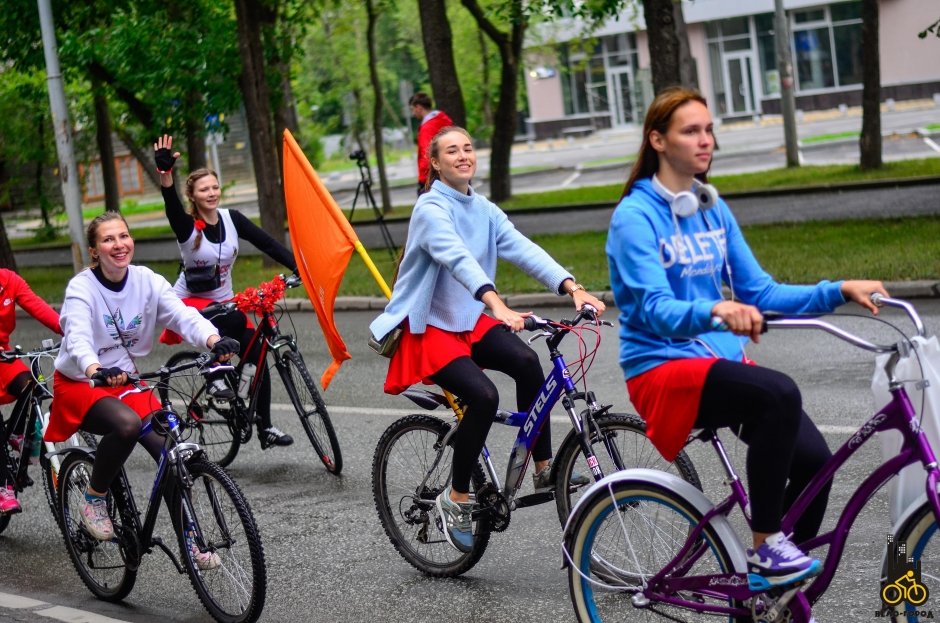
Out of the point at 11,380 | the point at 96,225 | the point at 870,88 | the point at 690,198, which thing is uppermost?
the point at 870,88

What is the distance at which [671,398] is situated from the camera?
4230 mm

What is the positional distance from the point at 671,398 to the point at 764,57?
174ft

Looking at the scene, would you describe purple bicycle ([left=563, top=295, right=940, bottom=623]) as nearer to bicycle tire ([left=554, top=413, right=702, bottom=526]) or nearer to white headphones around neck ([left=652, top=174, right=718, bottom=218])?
white headphones around neck ([left=652, top=174, right=718, bottom=218])

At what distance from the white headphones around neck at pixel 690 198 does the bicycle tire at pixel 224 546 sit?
85.7 inches

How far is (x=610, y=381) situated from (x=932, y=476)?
650cm

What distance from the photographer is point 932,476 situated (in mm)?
3771

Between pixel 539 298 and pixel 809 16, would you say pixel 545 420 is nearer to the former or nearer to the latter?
pixel 539 298

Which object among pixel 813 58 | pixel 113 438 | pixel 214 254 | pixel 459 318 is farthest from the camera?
pixel 813 58

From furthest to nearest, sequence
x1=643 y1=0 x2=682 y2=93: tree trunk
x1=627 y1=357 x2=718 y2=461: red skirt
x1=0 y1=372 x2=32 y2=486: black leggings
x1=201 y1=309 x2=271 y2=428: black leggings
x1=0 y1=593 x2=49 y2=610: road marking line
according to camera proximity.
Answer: x1=643 y1=0 x2=682 y2=93: tree trunk, x1=201 y1=309 x2=271 y2=428: black leggings, x1=0 y1=372 x2=32 y2=486: black leggings, x1=0 y1=593 x2=49 y2=610: road marking line, x1=627 y1=357 x2=718 y2=461: red skirt

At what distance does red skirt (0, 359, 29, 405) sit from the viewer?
754cm

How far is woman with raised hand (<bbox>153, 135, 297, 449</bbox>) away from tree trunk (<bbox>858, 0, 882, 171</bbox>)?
16585 mm

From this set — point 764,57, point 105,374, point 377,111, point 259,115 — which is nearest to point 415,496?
point 105,374

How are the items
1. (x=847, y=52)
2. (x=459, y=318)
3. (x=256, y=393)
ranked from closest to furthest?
(x=459, y=318)
(x=256, y=393)
(x=847, y=52)

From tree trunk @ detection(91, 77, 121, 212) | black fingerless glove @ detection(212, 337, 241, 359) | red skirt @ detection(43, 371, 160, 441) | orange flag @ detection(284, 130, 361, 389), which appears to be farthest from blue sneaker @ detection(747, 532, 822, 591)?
tree trunk @ detection(91, 77, 121, 212)
